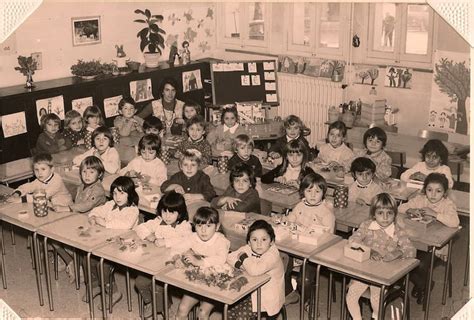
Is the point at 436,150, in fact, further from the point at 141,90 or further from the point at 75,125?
the point at 141,90

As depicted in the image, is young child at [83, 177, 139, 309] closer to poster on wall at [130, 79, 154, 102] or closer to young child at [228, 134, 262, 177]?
young child at [228, 134, 262, 177]

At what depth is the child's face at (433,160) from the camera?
7068mm

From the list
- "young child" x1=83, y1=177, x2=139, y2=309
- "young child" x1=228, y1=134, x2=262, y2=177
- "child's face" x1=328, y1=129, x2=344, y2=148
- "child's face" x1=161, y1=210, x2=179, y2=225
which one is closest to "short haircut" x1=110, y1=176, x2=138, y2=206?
→ "young child" x1=83, y1=177, x2=139, y2=309

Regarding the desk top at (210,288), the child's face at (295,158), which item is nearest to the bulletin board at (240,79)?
the child's face at (295,158)

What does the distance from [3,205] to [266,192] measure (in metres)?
2.47

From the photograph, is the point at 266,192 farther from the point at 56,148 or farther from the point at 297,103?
the point at 297,103

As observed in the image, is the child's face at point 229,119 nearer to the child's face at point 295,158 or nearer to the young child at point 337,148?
the young child at point 337,148

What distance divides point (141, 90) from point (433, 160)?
187 inches

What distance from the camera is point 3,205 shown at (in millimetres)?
6293

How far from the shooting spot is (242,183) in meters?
6.27

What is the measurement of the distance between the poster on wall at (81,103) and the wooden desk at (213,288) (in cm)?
481

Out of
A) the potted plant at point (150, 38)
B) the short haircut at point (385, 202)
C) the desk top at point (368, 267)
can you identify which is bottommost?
the desk top at point (368, 267)

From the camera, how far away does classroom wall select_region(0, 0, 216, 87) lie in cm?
902

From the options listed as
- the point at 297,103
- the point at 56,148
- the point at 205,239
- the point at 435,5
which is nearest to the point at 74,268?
the point at 205,239
